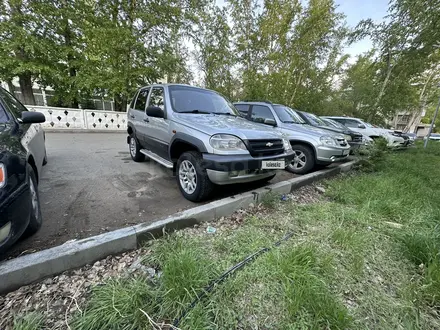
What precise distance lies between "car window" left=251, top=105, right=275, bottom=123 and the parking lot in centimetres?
162

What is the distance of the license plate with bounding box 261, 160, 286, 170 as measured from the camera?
8.71ft

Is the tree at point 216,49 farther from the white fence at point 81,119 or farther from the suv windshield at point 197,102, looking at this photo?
the suv windshield at point 197,102

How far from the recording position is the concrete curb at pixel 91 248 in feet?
4.61

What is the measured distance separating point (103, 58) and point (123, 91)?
69.4 inches

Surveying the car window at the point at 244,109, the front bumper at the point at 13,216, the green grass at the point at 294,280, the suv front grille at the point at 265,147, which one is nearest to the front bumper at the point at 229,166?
the suv front grille at the point at 265,147

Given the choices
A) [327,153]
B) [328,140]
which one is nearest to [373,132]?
[328,140]

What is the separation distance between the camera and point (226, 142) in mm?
2516

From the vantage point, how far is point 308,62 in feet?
37.0

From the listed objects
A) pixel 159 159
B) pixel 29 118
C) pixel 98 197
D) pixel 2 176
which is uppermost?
pixel 29 118

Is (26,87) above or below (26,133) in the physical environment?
above

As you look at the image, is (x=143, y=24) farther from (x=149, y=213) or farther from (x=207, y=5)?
(x=149, y=213)

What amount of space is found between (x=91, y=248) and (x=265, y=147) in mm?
2281

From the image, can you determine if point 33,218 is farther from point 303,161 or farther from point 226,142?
point 303,161

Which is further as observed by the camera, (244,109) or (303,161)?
(244,109)
